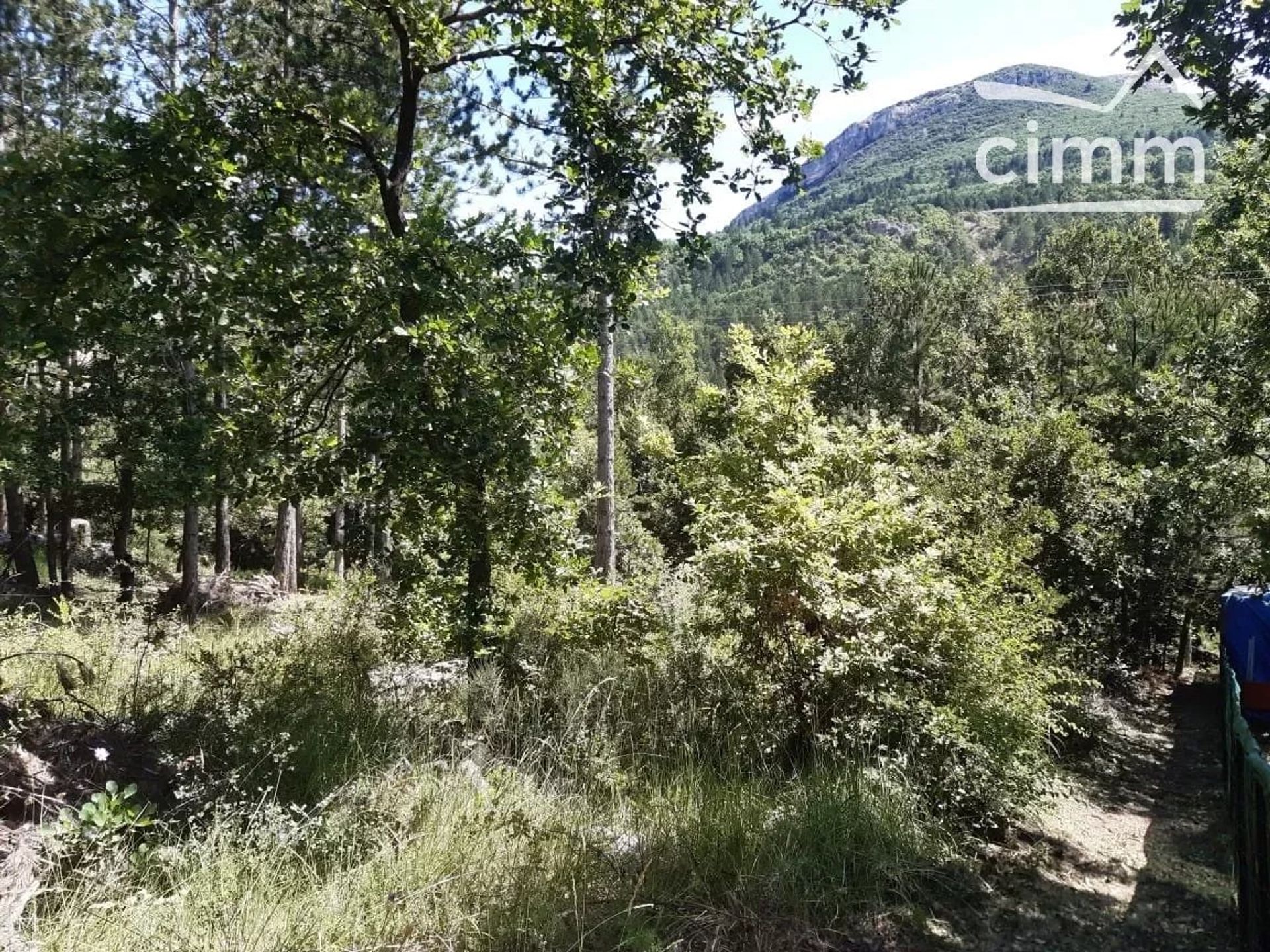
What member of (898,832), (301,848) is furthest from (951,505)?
(301,848)

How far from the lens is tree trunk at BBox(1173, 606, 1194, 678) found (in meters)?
13.7

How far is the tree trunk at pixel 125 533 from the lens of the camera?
13.7 meters

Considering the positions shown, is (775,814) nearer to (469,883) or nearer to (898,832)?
(898,832)

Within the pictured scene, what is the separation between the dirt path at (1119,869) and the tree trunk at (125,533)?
1427cm

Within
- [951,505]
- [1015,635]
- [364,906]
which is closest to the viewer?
[364,906]

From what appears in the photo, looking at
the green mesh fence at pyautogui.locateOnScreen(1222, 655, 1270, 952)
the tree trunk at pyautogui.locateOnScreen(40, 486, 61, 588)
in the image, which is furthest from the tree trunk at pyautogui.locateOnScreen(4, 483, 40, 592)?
the green mesh fence at pyautogui.locateOnScreen(1222, 655, 1270, 952)

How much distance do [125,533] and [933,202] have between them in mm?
139033

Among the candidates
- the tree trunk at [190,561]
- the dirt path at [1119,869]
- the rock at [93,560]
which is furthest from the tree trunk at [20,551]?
the dirt path at [1119,869]

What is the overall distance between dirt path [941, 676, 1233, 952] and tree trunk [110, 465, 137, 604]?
14269mm

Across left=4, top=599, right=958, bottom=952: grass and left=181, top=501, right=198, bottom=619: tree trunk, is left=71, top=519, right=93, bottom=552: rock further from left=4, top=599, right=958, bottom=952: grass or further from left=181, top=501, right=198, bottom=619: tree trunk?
left=4, top=599, right=958, bottom=952: grass

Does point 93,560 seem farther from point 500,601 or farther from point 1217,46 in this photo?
point 1217,46

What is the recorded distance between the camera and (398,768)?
3926mm

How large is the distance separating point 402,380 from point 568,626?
263 cm

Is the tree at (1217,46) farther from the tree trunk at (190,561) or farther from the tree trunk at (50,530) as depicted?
the tree trunk at (50,530)
